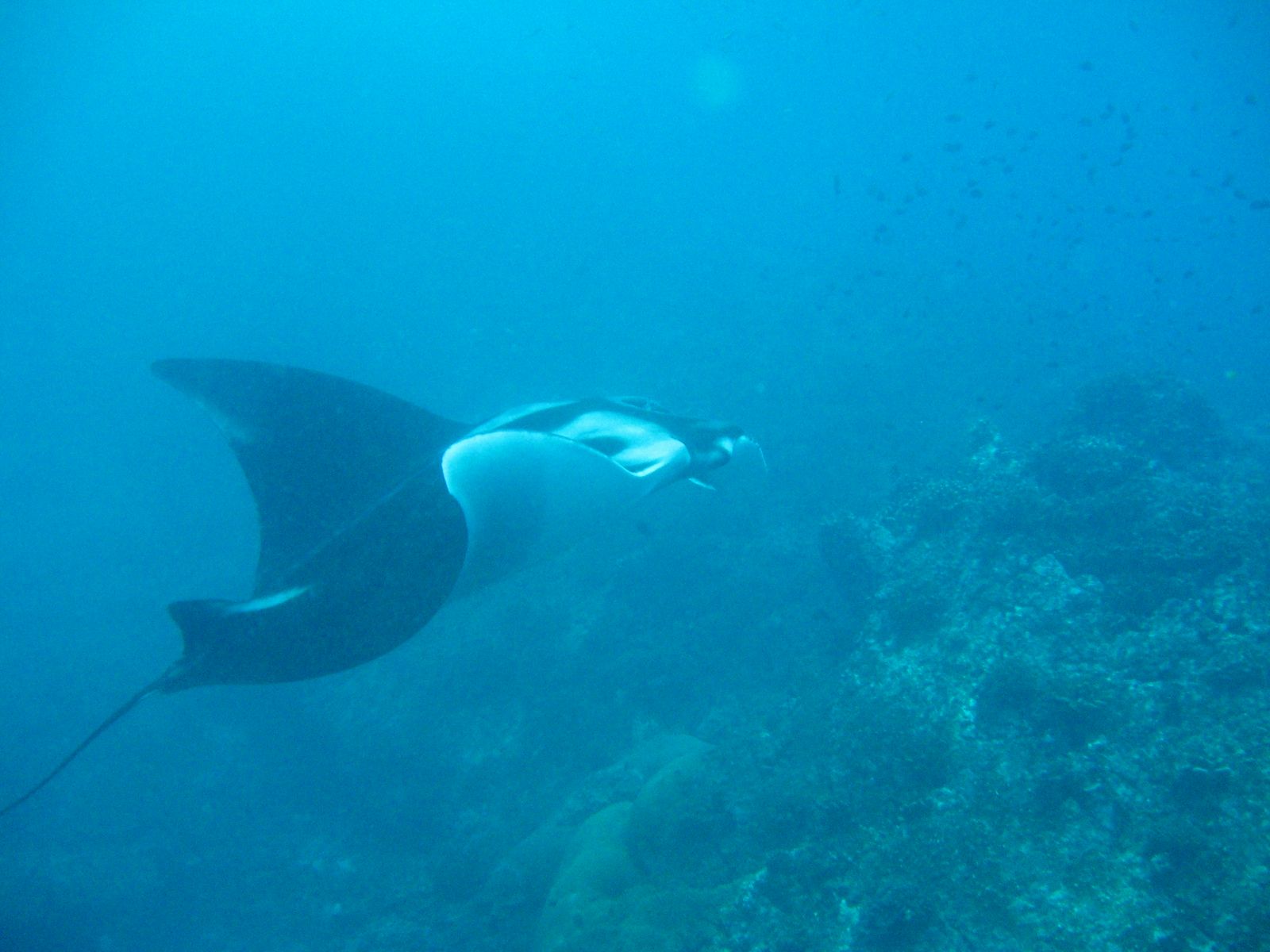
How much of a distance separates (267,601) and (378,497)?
1.21m

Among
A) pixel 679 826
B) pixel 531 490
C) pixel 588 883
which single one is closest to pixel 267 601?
pixel 531 490

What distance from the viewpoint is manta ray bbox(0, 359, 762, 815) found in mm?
3168

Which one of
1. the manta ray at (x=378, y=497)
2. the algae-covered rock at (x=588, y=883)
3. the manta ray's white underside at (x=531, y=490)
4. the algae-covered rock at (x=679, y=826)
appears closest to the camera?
the manta ray at (x=378, y=497)

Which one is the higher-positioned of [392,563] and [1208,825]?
[392,563]

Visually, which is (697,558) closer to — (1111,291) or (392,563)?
(392,563)

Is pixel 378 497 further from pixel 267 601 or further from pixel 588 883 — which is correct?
pixel 588 883

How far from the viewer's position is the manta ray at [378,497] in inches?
125

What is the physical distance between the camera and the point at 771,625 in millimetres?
10539

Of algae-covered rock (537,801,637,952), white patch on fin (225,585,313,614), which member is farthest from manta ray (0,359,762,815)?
algae-covered rock (537,801,637,952)

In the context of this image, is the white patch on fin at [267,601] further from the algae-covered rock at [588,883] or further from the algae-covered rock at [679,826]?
the algae-covered rock at [679,826]

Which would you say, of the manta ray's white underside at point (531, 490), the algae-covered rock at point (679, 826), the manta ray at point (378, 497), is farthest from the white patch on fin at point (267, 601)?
the algae-covered rock at point (679, 826)

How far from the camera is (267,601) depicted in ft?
10.6

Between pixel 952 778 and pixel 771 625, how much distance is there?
4.87 meters

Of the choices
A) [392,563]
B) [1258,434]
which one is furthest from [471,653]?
[1258,434]
